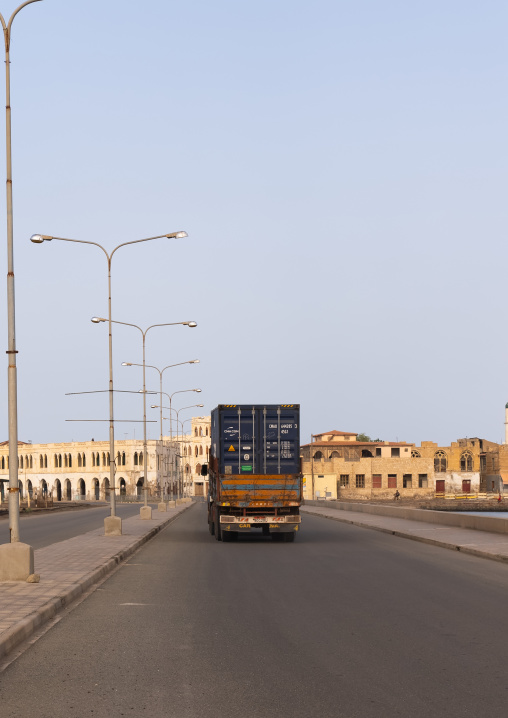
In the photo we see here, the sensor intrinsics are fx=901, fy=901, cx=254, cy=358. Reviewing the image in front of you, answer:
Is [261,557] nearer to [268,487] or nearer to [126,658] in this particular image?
[268,487]

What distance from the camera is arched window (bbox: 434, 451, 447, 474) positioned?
469 feet

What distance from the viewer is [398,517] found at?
145ft

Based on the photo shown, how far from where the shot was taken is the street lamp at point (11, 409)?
15195mm

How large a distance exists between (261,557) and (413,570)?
202 inches

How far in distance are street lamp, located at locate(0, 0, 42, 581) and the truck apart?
39.8 ft

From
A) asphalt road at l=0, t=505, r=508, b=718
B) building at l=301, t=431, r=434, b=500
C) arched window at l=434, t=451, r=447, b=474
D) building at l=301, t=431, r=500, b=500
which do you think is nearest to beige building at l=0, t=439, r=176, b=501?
building at l=301, t=431, r=500, b=500

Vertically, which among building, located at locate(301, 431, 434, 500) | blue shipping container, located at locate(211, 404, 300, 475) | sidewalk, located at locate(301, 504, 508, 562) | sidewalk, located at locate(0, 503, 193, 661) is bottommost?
building, located at locate(301, 431, 434, 500)

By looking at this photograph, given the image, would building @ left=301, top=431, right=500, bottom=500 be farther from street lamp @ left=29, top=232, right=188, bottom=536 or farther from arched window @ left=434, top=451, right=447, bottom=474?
street lamp @ left=29, top=232, right=188, bottom=536

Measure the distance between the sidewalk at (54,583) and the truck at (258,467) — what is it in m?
3.15

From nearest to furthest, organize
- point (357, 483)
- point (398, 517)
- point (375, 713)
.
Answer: point (375, 713) → point (398, 517) → point (357, 483)

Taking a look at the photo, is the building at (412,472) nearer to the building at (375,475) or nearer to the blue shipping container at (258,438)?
the building at (375,475)

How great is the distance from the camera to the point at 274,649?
31.2 ft

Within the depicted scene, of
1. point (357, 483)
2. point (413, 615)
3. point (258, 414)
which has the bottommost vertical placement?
point (357, 483)

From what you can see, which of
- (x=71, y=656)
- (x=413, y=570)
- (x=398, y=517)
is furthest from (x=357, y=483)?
(x=71, y=656)
